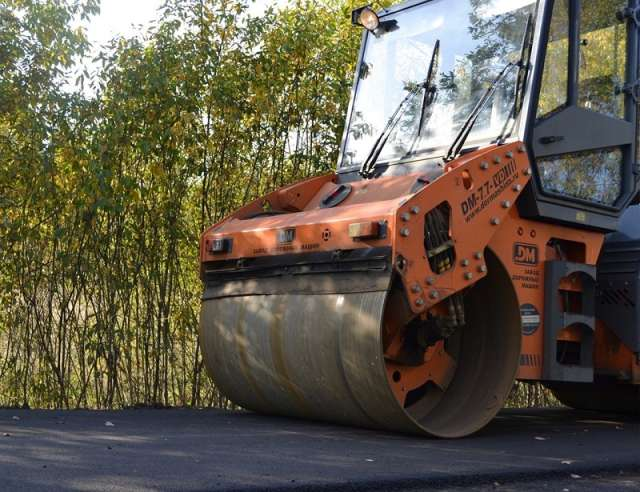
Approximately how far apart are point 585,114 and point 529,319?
1348 mm

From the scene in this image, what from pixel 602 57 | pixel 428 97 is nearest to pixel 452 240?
pixel 428 97

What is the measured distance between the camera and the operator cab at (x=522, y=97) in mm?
6258

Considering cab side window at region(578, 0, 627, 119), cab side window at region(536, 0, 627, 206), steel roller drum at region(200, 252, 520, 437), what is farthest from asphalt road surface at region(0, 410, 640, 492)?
cab side window at region(578, 0, 627, 119)

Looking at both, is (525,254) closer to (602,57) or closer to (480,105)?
(480,105)

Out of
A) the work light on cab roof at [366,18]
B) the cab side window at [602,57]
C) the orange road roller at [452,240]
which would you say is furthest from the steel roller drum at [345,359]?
the work light on cab roof at [366,18]

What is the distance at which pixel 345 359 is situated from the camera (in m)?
5.64

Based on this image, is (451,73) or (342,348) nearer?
(342,348)

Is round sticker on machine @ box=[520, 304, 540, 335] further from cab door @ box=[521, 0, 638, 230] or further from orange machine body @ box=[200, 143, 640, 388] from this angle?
cab door @ box=[521, 0, 638, 230]

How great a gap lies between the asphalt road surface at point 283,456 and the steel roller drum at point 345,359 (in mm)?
141

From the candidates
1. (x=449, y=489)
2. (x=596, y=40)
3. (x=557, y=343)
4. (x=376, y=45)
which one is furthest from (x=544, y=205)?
(x=449, y=489)

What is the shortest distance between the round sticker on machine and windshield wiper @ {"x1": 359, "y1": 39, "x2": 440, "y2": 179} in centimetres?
137

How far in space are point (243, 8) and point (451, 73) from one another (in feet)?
10.0

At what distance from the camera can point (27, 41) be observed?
29.3ft

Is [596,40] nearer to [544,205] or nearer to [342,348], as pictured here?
[544,205]
